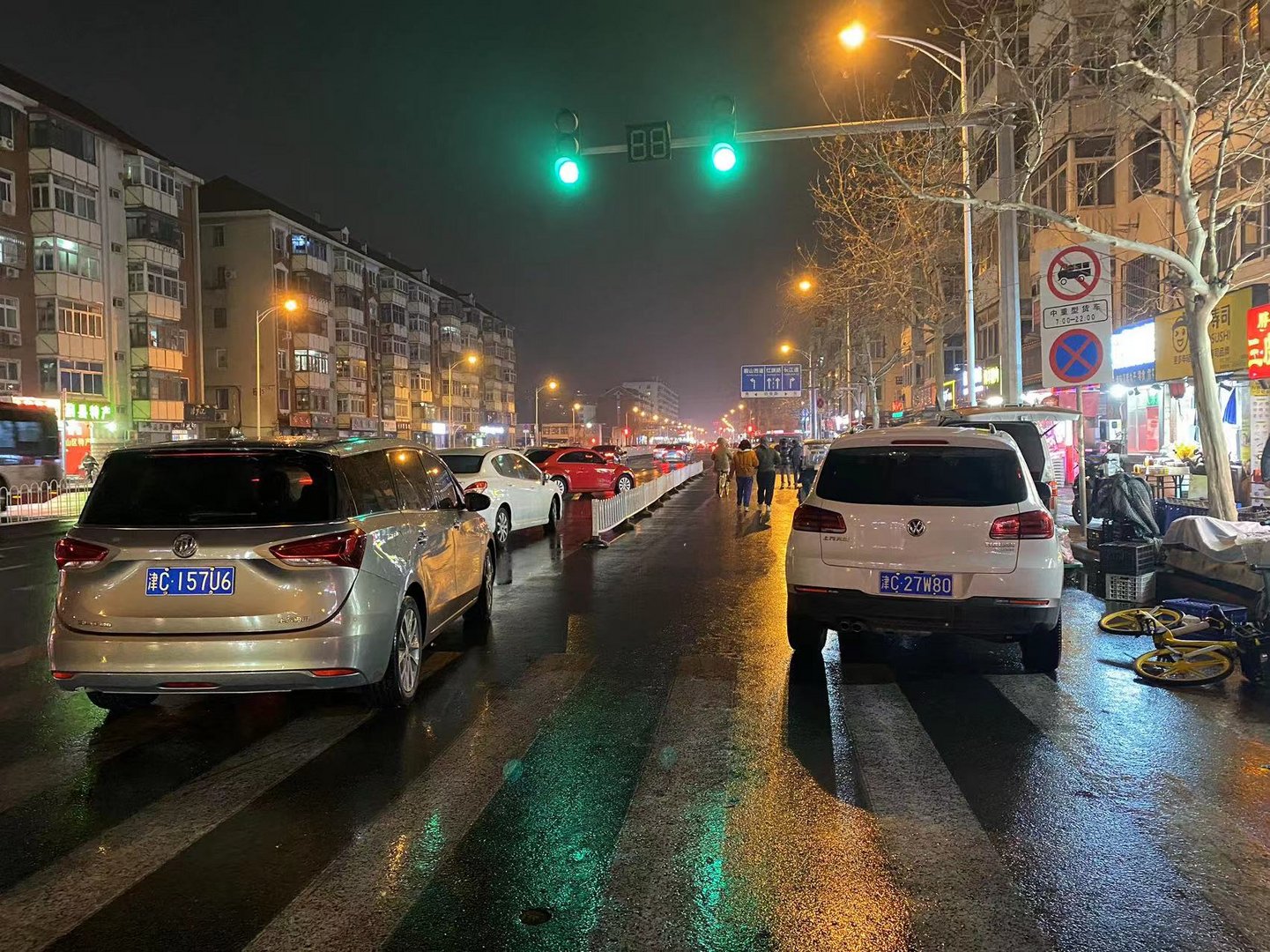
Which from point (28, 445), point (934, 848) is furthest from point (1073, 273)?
point (28, 445)

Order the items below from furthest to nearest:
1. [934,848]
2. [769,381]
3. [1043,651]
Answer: [769,381] → [1043,651] → [934,848]

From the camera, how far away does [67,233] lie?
40062 mm

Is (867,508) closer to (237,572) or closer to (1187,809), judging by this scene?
(1187,809)

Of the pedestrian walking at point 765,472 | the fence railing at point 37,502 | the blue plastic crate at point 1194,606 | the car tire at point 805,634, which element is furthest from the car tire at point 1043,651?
the fence railing at point 37,502

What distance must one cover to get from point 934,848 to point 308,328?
61485 mm

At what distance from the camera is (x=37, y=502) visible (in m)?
23.0

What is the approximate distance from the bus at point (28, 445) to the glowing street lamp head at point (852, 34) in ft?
79.8

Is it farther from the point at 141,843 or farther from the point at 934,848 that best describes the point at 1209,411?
the point at 141,843

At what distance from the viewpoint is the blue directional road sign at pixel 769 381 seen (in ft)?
158

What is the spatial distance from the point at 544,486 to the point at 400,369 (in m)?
62.0

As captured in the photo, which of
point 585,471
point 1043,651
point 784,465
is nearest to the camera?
point 1043,651

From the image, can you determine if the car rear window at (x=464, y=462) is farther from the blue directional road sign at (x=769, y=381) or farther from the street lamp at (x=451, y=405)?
the street lamp at (x=451, y=405)

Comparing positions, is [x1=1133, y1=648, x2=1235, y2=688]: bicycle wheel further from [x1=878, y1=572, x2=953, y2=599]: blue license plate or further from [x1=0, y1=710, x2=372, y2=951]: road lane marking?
[x1=0, y1=710, x2=372, y2=951]: road lane marking

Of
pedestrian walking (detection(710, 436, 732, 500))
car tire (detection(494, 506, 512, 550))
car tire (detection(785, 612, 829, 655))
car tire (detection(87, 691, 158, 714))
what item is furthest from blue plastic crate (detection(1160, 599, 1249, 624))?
pedestrian walking (detection(710, 436, 732, 500))
